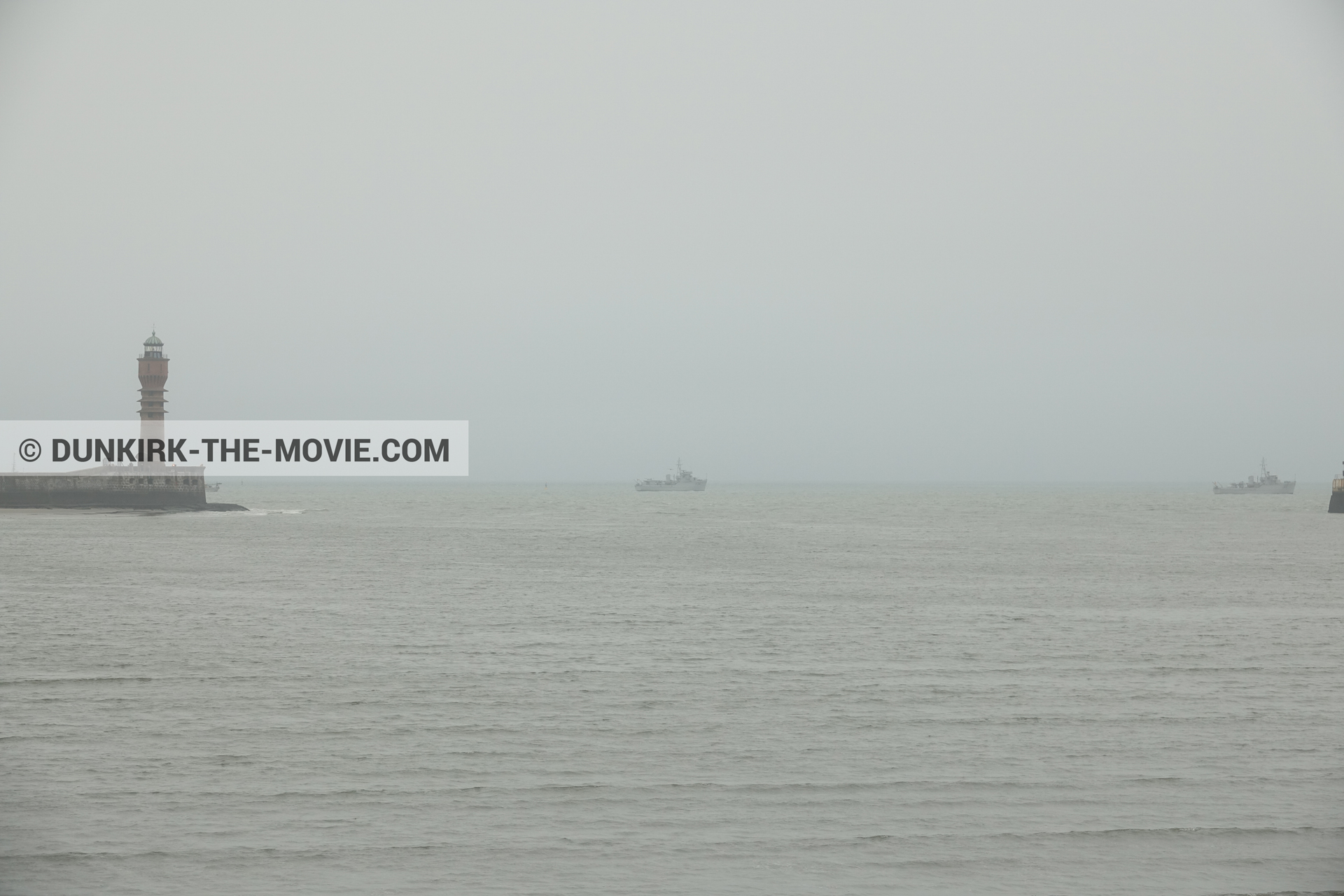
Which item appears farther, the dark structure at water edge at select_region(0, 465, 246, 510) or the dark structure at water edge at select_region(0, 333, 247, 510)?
the dark structure at water edge at select_region(0, 465, 246, 510)

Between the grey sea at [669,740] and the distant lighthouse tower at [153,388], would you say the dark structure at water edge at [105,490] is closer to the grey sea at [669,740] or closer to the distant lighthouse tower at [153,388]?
the distant lighthouse tower at [153,388]

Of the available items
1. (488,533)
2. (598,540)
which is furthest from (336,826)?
(488,533)

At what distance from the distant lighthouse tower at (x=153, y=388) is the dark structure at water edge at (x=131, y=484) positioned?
0.07 meters

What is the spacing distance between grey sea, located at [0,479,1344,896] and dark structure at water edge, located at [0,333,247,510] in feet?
254

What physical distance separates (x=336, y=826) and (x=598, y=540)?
230 feet

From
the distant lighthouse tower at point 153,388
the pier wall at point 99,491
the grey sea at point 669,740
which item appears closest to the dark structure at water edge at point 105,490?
the pier wall at point 99,491

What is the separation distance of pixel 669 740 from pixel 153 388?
111 metres

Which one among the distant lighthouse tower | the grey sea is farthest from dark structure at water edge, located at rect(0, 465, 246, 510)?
the grey sea

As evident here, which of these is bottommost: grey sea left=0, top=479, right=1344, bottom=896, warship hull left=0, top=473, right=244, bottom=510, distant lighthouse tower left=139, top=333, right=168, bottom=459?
grey sea left=0, top=479, right=1344, bottom=896

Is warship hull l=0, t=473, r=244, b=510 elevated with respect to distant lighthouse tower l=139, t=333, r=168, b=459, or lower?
lower

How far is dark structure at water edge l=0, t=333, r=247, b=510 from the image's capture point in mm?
118375

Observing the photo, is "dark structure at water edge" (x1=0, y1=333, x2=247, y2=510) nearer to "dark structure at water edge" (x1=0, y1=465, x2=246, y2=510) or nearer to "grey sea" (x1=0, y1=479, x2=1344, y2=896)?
"dark structure at water edge" (x1=0, y1=465, x2=246, y2=510)

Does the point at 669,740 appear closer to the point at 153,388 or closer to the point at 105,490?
the point at 153,388

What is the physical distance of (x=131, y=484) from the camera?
122750 mm
